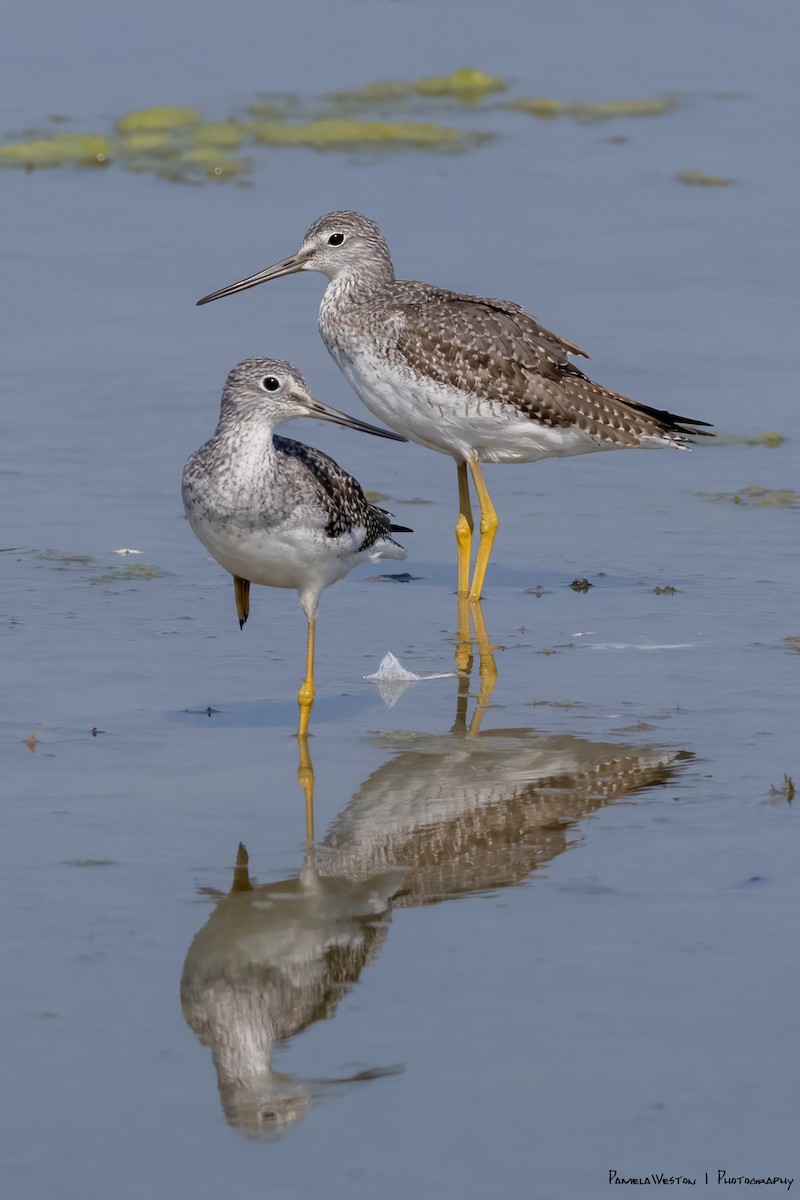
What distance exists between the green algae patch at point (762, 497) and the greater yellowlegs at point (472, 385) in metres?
0.60

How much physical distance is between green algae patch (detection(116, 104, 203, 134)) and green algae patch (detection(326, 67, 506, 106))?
74.6 inches

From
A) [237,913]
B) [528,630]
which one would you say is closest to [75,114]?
[528,630]

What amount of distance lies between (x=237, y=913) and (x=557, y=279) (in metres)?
10.3

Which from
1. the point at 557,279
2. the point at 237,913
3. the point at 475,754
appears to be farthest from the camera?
the point at 557,279

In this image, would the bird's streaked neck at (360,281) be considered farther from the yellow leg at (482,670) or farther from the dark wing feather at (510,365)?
the yellow leg at (482,670)

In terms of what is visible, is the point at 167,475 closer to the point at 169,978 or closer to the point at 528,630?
the point at 528,630

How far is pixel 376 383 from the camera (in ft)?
36.2

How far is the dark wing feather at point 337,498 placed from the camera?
842 cm

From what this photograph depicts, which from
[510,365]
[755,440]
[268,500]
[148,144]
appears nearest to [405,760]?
[268,500]

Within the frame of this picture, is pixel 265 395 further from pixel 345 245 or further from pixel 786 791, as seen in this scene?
pixel 345 245

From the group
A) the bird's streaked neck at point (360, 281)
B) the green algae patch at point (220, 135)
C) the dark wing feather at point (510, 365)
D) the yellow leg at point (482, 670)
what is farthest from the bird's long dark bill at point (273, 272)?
the green algae patch at point (220, 135)

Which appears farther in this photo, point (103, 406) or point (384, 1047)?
point (103, 406)

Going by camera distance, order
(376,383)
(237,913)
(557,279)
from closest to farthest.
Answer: (237,913), (376,383), (557,279)

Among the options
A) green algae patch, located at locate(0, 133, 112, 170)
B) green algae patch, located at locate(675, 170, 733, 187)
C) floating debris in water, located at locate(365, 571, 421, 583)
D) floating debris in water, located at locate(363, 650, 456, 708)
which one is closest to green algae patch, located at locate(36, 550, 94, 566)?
floating debris in water, located at locate(365, 571, 421, 583)
